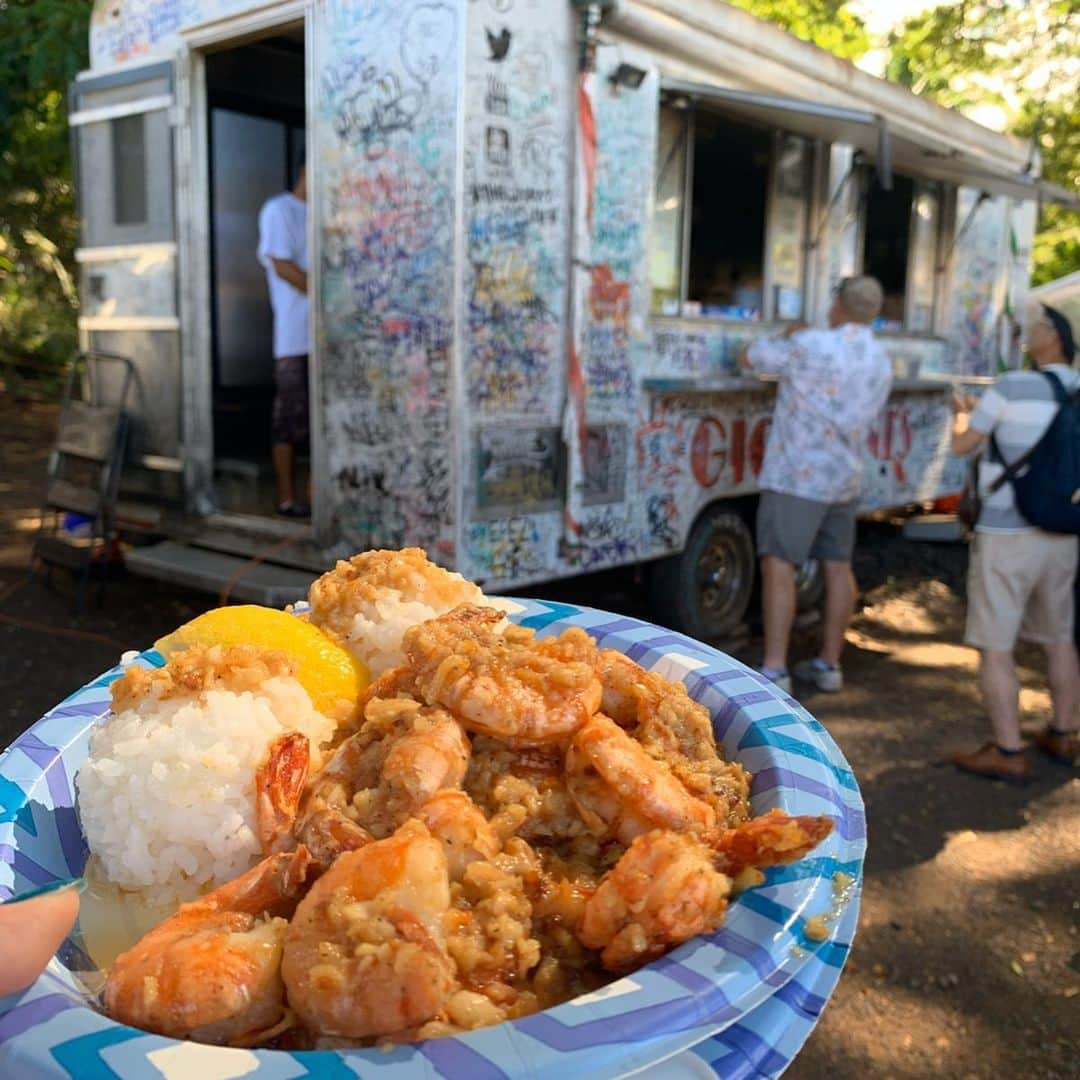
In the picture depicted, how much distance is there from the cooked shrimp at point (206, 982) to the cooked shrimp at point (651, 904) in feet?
1.19

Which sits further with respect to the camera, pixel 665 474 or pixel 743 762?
pixel 665 474

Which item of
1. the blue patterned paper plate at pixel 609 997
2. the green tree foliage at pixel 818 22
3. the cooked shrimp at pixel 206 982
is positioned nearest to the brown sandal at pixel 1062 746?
the blue patterned paper plate at pixel 609 997

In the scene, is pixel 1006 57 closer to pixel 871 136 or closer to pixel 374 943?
pixel 871 136

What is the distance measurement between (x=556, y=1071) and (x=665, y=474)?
4896 millimetres

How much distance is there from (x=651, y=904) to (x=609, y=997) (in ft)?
0.44

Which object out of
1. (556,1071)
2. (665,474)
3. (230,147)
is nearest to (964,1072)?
(556,1071)

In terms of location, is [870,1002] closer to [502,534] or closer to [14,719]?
[502,534]

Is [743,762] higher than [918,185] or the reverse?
the reverse

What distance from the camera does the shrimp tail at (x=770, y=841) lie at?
1.23 meters

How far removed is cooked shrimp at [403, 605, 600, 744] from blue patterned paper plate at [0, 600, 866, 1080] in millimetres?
316

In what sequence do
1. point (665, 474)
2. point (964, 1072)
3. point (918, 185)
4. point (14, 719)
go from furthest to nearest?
point (918, 185) → point (665, 474) → point (14, 719) → point (964, 1072)

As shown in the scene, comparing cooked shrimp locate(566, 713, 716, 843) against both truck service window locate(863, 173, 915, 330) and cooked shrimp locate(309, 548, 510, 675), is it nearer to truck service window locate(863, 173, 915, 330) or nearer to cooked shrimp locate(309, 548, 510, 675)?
cooked shrimp locate(309, 548, 510, 675)

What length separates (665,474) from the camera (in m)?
5.71

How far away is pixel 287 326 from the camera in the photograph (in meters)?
6.28
